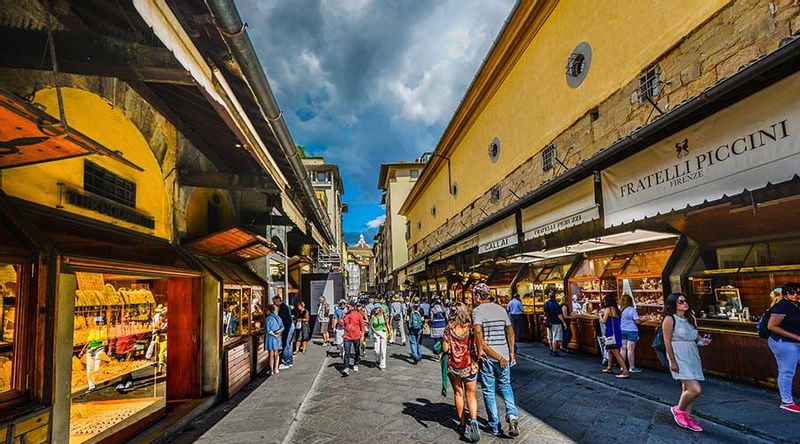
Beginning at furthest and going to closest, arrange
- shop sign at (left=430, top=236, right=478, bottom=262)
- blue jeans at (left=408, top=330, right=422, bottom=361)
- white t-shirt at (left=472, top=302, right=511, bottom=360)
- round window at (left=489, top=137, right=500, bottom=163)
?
round window at (left=489, top=137, right=500, bottom=163) → shop sign at (left=430, top=236, right=478, bottom=262) → blue jeans at (left=408, top=330, right=422, bottom=361) → white t-shirt at (left=472, top=302, right=511, bottom=360)

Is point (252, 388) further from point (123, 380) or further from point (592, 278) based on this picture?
point (592, 278)

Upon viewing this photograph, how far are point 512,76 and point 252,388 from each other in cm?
1025

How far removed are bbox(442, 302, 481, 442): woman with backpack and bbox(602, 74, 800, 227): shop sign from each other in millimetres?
2775

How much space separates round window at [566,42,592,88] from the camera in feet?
27.5

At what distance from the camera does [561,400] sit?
6.12m

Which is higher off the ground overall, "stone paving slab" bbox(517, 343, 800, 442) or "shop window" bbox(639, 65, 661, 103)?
"shop window" bbox(639, 65, 661, 103)

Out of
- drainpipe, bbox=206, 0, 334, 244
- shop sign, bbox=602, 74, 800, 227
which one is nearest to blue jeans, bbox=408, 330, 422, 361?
drainpipe, bbox=206, 0, 334, 244

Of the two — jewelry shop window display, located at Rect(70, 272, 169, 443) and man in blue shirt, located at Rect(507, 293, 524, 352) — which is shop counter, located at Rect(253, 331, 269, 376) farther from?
man in blue shirt, located at Rect(507, 293, 524, 352)

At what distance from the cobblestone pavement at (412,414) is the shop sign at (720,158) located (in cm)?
253

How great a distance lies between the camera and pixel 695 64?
5.73m

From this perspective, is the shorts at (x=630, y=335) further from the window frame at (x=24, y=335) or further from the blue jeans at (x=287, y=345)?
the window frame at (x=24, y=335)

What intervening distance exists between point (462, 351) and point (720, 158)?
3342mm

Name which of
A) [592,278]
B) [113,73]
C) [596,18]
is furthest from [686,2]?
[113,73]

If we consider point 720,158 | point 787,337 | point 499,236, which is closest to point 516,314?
point 499,236
